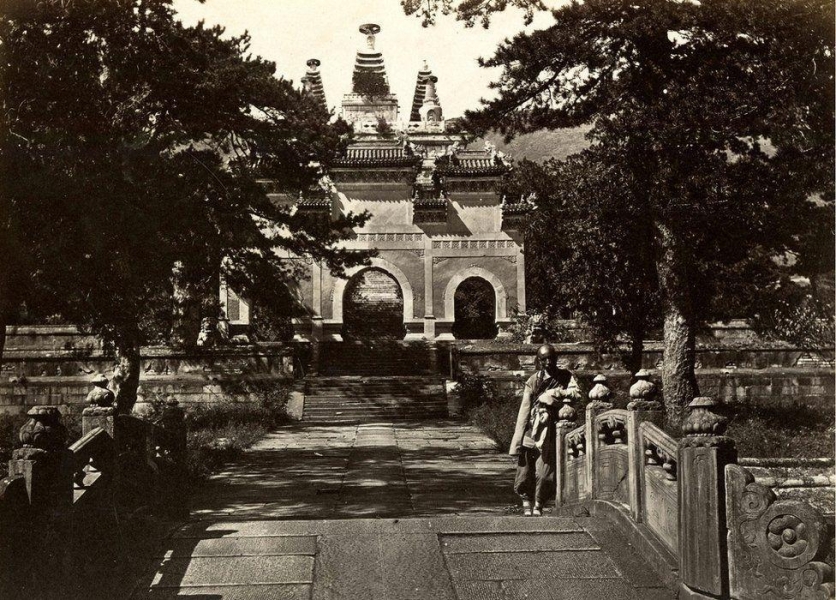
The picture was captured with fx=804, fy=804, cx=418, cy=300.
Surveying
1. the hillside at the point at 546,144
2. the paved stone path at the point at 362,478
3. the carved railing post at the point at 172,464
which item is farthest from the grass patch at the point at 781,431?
the hillside at the point at 546,144

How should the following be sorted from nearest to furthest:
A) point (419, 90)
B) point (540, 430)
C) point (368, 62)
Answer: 1. point (540, 430)
2. point (368, 62)
3. point (419, 90)

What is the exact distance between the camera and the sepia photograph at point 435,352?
202 inches

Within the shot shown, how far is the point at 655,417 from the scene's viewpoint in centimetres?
608

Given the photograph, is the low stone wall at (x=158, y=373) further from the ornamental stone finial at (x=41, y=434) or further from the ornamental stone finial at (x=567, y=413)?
the ornamental stone finial at (x=41, y=434)

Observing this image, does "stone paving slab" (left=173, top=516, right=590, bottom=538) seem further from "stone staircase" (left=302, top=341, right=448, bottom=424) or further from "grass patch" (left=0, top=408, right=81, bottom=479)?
"stone staircase" (left=302, top=341, right=448, bottom=424)

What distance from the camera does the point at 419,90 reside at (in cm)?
4900

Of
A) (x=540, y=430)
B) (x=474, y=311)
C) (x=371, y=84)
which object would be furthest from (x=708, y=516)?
(x=371, y=84)

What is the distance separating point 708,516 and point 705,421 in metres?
0.53

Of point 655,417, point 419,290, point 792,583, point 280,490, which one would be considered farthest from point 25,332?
point 792,583

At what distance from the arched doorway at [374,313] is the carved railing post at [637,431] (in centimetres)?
2242

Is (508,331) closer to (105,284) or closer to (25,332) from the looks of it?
(25,332)

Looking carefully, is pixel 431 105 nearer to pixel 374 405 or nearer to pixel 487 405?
pixel 374 405

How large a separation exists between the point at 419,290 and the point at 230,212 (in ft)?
45.4

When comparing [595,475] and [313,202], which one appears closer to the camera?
[595,475]
